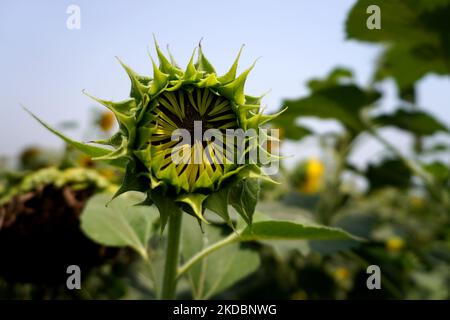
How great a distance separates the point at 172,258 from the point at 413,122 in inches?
89.7

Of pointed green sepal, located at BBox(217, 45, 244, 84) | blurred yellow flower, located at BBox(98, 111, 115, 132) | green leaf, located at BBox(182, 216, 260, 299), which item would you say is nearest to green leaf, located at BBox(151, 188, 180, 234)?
pointed green sepal, located at BBox(217, 45, 244, 84)

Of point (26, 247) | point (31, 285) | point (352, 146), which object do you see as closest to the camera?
point (26, 247)

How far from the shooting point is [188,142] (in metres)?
1.20

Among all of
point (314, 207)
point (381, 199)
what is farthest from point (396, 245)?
point (381, 199)

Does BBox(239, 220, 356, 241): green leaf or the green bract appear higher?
the green bract

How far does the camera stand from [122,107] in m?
1.17

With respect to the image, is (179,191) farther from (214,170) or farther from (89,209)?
(89,209)

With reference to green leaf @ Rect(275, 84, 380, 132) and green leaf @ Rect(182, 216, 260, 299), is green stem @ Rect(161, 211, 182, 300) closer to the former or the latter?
green leaf @ Rect(182, 216, 260, 299)

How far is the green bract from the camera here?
1.12 m

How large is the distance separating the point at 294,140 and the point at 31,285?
2144mm

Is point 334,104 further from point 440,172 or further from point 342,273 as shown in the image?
point 342,273

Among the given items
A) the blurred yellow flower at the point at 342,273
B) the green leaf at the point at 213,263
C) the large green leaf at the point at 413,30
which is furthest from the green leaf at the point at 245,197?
the blurred yellow flower at the point at 342,273

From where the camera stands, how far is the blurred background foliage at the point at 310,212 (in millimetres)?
1859

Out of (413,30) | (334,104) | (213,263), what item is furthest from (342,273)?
(213,263)
